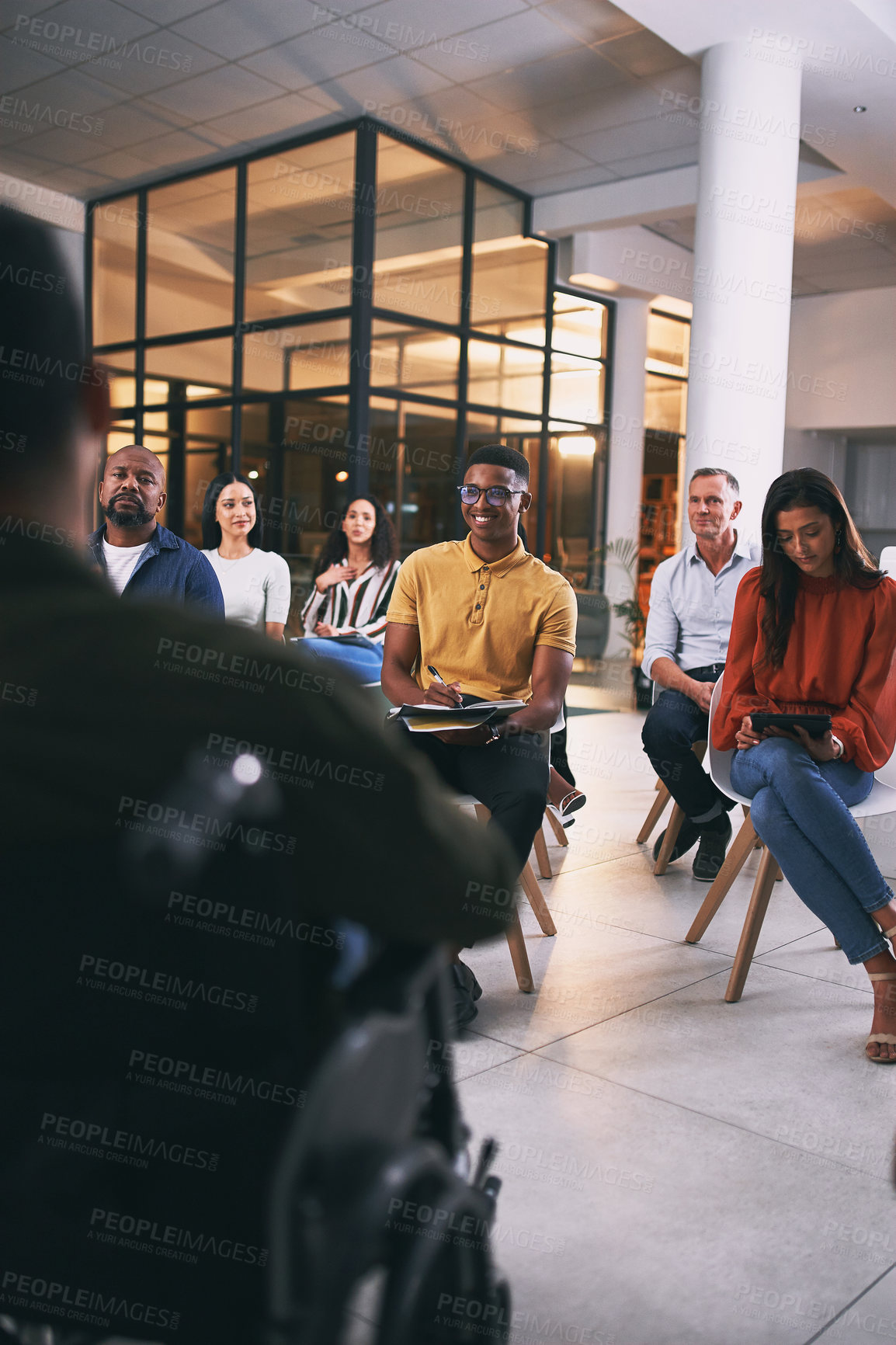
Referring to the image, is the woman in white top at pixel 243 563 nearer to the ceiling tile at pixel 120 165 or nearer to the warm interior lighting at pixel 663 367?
the ceiling tile at pixel 120 165

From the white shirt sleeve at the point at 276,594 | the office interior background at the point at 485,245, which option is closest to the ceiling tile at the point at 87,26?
the office interior background at the point at 485,245

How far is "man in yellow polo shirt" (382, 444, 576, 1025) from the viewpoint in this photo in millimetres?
2650

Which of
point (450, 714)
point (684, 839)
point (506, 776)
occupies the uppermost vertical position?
point (450, 714)

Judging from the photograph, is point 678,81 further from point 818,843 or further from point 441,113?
point 818,843

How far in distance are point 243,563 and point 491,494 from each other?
1.79 metres

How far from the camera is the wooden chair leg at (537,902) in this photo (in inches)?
107

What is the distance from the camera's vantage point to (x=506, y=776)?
2.49 metres

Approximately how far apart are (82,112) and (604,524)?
5.89 metres

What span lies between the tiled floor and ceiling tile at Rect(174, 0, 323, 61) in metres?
5.76

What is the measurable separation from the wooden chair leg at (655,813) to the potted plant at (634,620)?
3.05 meters

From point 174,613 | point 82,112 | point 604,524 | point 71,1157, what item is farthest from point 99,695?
point 604,524

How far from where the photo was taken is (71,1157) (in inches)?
28.6

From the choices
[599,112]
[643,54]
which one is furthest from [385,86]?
[643,54]

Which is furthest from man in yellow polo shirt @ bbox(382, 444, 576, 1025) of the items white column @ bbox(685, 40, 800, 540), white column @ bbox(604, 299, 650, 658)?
white column @ bbox(604, 299, 650, 658)
